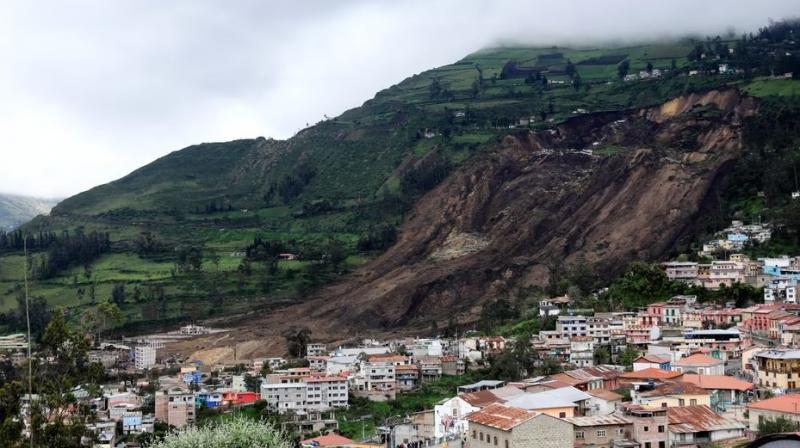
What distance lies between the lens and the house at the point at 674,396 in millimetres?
34812

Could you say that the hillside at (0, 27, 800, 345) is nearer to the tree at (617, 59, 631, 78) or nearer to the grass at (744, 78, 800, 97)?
the grass at (744, 78, 800, 97)

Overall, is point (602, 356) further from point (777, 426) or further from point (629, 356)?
point (777, 426)

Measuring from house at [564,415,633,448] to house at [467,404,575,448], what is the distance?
0.73m

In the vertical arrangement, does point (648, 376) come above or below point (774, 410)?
below

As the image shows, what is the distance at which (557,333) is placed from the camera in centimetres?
5547

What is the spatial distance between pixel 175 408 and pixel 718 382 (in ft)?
81.5

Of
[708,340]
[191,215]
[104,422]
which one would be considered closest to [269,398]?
[104,422]

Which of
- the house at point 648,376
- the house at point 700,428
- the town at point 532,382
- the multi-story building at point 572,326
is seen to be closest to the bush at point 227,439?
the town at point 532,382

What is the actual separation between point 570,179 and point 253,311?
25.7 metres

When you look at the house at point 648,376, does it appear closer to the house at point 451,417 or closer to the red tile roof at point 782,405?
the house at point 451,417

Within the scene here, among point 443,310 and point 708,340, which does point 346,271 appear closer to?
point 443,310

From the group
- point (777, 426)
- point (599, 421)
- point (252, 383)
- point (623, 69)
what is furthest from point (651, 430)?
point (623, 69)

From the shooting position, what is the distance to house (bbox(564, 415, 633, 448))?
29125mm

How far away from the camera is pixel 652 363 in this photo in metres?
44.3
